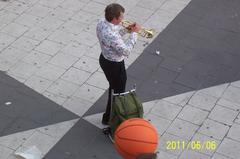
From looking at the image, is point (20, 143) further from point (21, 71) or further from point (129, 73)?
point (129, 73)

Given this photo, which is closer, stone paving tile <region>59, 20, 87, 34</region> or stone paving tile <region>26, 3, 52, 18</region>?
stone paving tile <region>59, 20, 87, 34</region>

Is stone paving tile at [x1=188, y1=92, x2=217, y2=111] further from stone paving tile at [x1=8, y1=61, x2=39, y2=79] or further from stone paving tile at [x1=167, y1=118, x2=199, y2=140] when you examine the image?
stone paving tile at [x1=8, y1=61, x2=39, y2=79]

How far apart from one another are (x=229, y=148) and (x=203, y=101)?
96 cm

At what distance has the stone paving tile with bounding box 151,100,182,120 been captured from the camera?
729 centimetres

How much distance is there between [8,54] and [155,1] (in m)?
3.00

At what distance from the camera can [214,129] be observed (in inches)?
279

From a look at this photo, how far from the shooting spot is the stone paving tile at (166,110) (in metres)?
7.29

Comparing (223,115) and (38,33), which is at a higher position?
(38,33)

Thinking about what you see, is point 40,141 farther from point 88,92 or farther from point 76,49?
point 76,49

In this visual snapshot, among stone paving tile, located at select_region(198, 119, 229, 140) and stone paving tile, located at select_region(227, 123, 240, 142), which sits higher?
stone paving tile, located at select_region(198, 119, 229, 140)

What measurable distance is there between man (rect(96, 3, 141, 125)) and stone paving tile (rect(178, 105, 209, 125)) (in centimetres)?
119

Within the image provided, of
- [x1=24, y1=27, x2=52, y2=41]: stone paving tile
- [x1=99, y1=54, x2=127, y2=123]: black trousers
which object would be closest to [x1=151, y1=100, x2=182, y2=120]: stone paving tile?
[x1=99, y1=54, x2=127, y2=123]: black trousers

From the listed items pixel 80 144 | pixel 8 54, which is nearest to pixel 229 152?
pixel 80 144

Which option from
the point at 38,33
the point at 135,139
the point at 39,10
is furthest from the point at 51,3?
the point at 135,139
